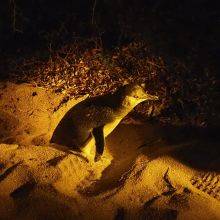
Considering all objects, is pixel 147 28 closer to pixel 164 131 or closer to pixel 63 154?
pixel 164 131

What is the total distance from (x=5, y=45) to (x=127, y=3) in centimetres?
233

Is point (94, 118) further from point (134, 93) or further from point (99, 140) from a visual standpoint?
point (134, 93)

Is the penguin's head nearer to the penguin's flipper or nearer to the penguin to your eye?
the penguin

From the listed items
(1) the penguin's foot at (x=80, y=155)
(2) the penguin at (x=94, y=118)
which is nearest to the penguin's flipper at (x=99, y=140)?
(2) the penguin at (x=94, y=118)

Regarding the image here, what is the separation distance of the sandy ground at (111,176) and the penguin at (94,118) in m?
0.35

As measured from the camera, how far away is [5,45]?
7.21 meters

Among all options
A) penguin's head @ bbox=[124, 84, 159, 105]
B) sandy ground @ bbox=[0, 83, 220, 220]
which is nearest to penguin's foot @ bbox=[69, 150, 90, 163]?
sandy ground @ bbox=[0, 83, 220, 220]

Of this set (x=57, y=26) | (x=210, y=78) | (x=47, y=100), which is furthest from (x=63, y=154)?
(x=57, y=26)

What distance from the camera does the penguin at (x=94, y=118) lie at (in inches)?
218

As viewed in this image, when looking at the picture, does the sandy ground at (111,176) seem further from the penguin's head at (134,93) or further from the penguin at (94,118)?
the penguin's head at (134,93)

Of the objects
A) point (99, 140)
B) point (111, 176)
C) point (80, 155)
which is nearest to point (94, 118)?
point (99, 140)

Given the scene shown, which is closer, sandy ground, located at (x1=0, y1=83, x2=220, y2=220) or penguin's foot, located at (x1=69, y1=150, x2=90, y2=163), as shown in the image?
sandy ground, located at (x1=0, y1=83, x2=220, y2=220)

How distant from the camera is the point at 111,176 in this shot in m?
4.99

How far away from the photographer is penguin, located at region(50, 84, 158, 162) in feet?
18.1
